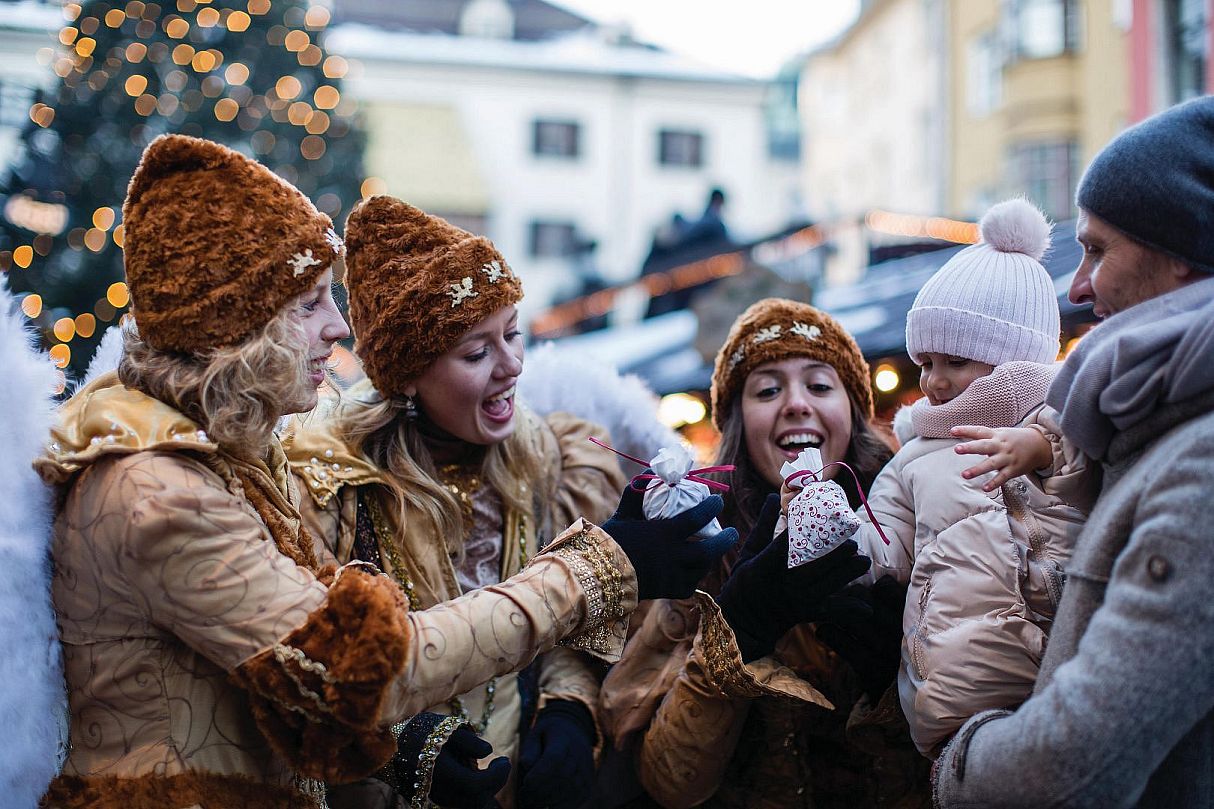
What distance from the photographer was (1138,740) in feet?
4.73

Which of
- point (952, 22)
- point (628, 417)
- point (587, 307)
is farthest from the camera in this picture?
point (952, 22)

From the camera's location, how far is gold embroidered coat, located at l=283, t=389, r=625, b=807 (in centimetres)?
258

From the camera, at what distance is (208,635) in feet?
6.16

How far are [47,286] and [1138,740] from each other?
8.33 metres

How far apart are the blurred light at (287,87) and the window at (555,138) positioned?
19.4 metres

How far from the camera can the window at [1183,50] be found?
10352 mm

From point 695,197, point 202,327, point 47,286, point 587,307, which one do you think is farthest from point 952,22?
point 202,327

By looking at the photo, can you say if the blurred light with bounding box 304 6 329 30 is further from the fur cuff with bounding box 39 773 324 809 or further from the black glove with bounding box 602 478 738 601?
the fur cuff with bounding box 39 773 324 809

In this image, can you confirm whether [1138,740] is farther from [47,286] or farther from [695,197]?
[695,197]

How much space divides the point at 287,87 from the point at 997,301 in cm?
881

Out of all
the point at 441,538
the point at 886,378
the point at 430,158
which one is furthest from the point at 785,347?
the point at 430,158

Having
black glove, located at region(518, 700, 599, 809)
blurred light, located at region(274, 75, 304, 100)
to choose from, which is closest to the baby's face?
black glove, located at region(518, 700, 599, 809)

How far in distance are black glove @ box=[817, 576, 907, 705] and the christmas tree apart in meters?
6.57

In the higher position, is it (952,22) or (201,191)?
(952,22)
